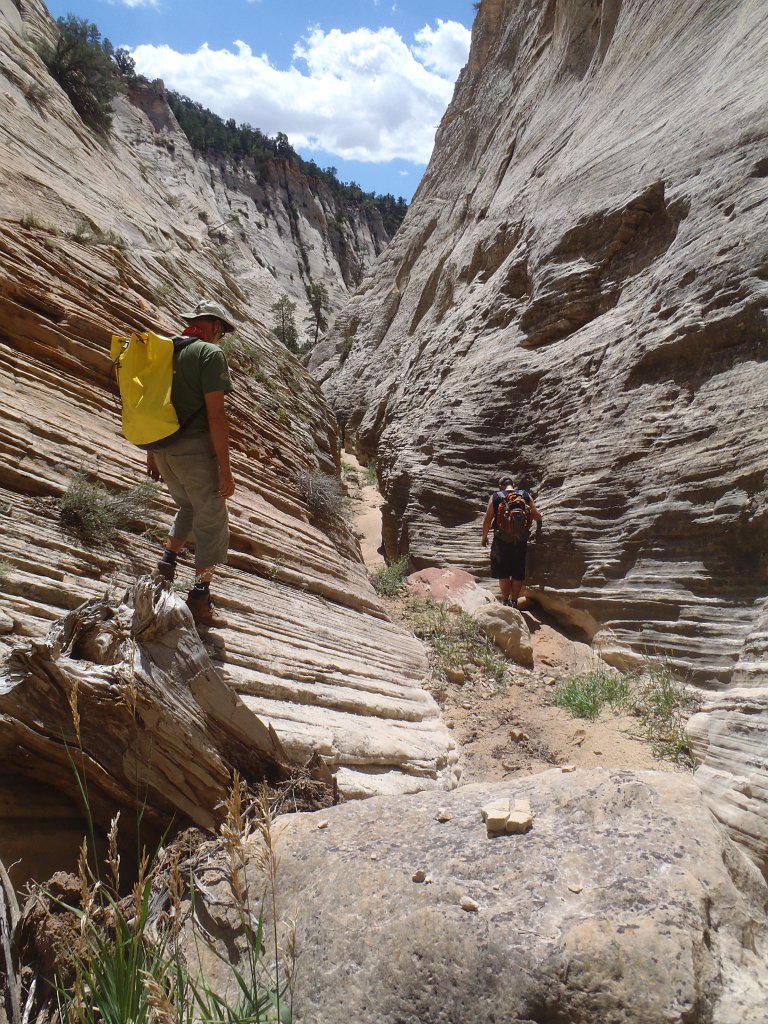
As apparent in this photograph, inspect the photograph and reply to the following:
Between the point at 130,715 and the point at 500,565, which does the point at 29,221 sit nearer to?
the point at 130,715

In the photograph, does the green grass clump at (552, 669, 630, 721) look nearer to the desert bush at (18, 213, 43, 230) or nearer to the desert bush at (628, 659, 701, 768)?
the desert bush at (628, 659, 701, 768)

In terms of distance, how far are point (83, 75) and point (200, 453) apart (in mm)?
17207

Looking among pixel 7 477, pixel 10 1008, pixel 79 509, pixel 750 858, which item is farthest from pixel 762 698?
pixel 7 477

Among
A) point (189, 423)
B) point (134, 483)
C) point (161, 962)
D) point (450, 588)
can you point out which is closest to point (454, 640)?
point (450, 588)

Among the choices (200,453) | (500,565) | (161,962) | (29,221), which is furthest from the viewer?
(500,565)

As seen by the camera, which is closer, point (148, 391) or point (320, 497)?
point (148, 391)

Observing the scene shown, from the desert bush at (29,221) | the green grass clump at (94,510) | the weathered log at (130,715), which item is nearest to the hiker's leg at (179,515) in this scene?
the green grass clump at (94,510)

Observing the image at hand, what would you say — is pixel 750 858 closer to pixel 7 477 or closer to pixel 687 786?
pixel 687 786

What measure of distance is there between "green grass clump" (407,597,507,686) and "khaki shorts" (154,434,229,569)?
2732 millimetres

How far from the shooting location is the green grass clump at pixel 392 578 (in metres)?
8.23

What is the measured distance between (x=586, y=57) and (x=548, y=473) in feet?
31.3

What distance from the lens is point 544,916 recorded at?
5.76ft

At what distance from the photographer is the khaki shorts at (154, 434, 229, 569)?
3402mm

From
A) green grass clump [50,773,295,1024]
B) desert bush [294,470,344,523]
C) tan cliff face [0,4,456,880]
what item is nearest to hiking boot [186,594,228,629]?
tan cliff face [0,4,456,880]
